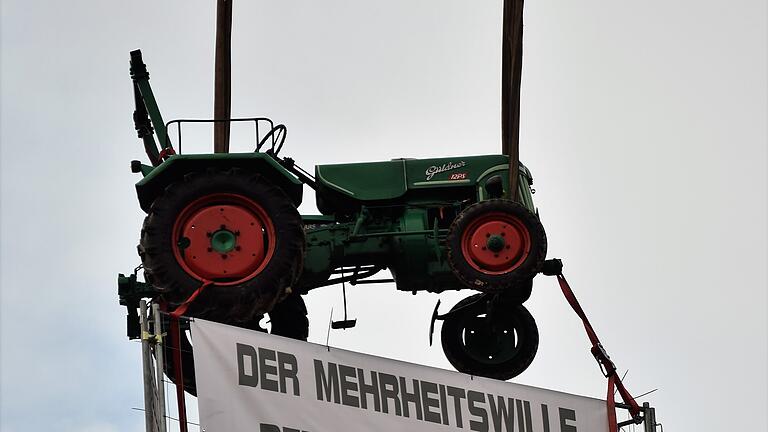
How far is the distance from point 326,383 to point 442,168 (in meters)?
4.15

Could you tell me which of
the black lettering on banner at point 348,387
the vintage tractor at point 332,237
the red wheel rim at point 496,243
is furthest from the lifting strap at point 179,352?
the red wheel rim at point 496,243

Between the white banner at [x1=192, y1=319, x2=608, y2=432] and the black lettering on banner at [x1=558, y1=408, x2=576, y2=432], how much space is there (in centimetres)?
1

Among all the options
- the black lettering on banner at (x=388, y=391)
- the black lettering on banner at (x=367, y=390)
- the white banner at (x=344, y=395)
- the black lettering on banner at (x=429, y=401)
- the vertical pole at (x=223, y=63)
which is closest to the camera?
the white banner at (x=344, y=395)

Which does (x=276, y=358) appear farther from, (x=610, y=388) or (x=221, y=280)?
(x=610, y=388)

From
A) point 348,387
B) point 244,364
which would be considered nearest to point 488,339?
point 348,387

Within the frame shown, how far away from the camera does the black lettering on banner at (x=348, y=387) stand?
69.8ft

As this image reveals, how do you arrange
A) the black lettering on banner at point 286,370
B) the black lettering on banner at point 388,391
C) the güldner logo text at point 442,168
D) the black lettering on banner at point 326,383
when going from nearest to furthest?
the black lettering on banner at point 286,370 < the black lettering on banner at point 326,383 < the black lettering on banner at point 388,391 < the güldner logo text at point 442,168

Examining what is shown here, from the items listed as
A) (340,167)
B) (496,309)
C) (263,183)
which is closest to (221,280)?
(263,183)

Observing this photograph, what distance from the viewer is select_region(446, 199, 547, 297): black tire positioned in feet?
74.5

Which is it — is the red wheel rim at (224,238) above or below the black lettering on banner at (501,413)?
above

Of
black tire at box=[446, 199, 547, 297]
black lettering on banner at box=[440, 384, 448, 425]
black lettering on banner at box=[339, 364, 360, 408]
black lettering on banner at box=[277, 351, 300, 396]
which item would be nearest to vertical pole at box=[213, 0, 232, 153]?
black tire at box=[446, 199, 547, 297]

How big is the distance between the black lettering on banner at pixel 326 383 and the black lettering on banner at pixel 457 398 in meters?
1.42

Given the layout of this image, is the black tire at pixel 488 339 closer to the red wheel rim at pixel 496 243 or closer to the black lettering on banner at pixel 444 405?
the red wheel rim at pixel 496 243

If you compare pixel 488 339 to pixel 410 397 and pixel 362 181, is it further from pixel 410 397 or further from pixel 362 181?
pixel 410 397
